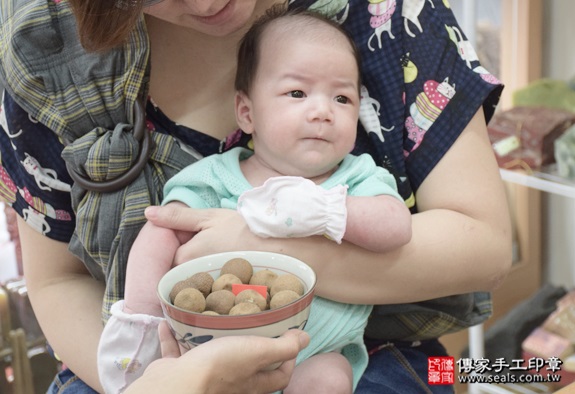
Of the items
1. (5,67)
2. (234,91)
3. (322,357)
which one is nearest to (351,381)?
(322,357)

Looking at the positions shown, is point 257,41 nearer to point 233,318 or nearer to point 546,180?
point 233,318

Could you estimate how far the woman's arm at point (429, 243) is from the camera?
3.70 ft

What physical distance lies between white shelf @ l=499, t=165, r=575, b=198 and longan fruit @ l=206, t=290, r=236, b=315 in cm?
158

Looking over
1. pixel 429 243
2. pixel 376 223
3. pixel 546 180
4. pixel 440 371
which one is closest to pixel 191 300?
pixel 376 223

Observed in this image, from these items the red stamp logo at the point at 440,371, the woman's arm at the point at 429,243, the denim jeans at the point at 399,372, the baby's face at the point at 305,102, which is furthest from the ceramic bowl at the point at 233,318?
the red stamp logo at the point at 440,371

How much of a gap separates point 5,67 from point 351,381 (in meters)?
0.78

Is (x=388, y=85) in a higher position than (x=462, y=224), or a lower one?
higher

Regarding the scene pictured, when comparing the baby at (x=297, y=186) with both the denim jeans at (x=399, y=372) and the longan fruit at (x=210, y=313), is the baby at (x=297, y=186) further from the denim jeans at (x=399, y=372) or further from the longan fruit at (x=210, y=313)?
the longan fruit at (x=210, y=313)

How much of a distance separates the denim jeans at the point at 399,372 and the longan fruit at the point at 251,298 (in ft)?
1.35

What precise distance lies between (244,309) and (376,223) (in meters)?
0.28

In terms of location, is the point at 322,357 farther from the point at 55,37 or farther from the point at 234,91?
the point at 55,37

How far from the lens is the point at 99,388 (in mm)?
1306

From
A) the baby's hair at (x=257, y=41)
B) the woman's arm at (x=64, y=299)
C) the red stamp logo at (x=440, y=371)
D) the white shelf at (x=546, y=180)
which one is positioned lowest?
the white shelf at (x=546, y=180)

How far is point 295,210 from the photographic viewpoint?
107cm
